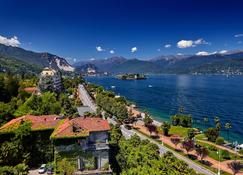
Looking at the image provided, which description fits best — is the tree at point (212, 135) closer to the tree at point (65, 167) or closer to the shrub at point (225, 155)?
the shrub at point (225, 155)

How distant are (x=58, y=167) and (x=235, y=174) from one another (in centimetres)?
4262

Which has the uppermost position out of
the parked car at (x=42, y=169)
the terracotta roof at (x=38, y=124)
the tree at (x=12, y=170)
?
the terracotta roof at (x=38, y=124)

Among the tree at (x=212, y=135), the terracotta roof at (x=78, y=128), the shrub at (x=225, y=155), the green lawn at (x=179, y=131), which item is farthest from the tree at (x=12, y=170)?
the tree at (x=212, y=135)

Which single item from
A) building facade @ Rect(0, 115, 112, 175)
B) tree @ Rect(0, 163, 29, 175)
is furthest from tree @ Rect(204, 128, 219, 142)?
→ tree @ Rect(0, 163, 29, 175)

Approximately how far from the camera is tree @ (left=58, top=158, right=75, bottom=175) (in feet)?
151

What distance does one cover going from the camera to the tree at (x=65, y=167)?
4591cm

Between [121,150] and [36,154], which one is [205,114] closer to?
[121,150]

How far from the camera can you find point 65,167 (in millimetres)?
45969

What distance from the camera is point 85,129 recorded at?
47375mm

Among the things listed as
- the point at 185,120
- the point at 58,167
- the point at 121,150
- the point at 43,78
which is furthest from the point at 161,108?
the point at 58,167

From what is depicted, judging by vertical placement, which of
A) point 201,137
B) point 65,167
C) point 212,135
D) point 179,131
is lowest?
point 201,137

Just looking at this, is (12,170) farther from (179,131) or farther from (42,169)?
(179,131)

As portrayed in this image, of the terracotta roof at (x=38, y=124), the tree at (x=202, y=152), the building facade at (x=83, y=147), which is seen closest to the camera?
the building facade at (x=83, y=147)

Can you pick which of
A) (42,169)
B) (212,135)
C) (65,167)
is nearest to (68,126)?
(65,167)
